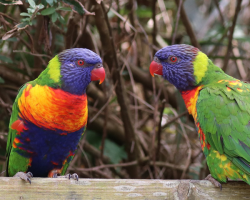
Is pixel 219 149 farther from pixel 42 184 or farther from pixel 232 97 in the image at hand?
pixel 42 184

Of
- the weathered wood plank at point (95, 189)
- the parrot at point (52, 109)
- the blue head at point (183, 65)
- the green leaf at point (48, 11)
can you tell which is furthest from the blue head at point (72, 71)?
the weathered wood plank at point (95, 189)

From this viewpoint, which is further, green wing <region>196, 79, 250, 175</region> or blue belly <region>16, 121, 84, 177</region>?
blue belly <region>16, 121, 84, 177</region>

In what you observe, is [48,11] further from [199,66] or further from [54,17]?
[199,66]

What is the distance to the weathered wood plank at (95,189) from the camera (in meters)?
1.59

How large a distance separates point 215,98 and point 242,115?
0.19 meters

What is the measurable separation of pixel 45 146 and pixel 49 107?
318mm

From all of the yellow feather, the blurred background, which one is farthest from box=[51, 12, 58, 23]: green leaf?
the yellow feather

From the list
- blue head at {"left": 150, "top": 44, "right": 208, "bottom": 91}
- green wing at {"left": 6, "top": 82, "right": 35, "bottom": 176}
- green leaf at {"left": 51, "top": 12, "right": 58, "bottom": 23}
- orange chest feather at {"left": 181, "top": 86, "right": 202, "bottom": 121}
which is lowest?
green wing at {"left": 6, "top": 82, "right": 35, "bottom": 176}

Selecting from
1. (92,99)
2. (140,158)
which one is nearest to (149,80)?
(92,99)

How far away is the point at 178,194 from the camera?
1.65 meters

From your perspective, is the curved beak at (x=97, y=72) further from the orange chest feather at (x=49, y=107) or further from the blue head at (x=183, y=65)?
the blue head at (x=183, y=65)

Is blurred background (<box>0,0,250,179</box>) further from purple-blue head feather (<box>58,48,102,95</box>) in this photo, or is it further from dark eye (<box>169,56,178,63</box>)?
dark eye (<box>169,56,178,63</box>)

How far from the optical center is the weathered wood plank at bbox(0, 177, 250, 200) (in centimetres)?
159

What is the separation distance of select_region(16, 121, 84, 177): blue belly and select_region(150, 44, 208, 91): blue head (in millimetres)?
759
